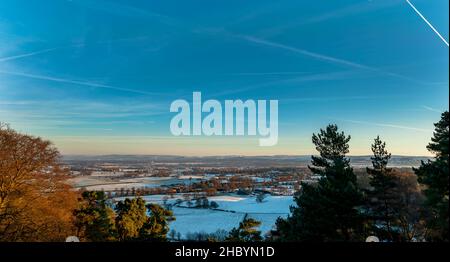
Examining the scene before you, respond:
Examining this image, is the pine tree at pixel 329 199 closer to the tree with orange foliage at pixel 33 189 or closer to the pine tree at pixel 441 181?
the pine tree at pixel 441 181

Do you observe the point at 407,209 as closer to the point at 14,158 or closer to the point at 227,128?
the point at 227,128

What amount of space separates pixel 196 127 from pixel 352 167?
4.60 meters

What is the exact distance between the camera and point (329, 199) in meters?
6.66

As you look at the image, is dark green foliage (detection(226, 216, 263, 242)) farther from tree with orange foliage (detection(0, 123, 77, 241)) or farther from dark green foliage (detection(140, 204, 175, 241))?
tree with orange foliage (detection(0, 123, 77, 241))

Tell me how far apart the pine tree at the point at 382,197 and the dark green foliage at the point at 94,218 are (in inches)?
313

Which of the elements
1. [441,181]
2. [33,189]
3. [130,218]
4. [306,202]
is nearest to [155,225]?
[130,218]

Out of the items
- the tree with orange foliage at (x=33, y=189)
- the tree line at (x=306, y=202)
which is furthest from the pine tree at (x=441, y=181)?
the tree with orange foliage at (x=33, y=189)

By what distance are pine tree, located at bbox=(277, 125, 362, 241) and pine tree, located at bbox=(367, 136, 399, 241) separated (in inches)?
19.8

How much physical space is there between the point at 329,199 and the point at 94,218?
25.3ft

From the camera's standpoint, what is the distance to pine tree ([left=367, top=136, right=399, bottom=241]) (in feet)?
21.1

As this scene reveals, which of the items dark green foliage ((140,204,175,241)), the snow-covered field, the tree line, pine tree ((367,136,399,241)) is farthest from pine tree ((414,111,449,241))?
dark green foliage ((140,204,175,241))

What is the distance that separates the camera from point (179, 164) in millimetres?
5402

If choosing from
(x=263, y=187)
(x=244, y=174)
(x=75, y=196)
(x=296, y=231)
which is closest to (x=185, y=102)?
(x=244, y=174)

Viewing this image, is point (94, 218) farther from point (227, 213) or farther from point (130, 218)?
point (227, 213)
